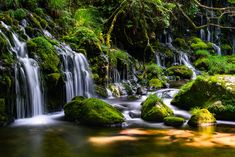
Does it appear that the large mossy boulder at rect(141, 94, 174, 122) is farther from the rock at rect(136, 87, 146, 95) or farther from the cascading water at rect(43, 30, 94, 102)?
the rock at rect(136, 87, 146, 95)

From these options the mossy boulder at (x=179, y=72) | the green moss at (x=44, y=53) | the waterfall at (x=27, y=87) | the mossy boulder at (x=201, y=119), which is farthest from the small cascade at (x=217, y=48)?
the waterfall at (x=27, y=87)

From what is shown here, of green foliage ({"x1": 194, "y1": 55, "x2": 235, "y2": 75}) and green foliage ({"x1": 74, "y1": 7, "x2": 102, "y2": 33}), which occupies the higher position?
green foliage ({"x1": 74, "y1": 7, "x2": 102, "y2": 33})

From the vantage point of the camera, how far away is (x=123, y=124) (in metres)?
8.53

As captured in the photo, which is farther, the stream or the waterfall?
the waterfall

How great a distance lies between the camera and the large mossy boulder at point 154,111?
8.93m

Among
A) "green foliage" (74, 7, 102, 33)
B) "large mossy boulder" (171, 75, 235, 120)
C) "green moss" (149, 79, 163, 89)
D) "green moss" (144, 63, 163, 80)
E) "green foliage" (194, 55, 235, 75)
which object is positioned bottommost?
"large mossy boulder" (171, 75, 235, 120)

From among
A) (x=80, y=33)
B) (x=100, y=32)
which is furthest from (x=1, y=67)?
(x=100, y=32)

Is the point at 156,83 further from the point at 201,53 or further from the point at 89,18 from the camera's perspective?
the point at 201,53

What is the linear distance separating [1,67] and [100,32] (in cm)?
708

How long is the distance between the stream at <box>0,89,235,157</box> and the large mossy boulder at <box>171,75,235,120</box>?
0.45 m

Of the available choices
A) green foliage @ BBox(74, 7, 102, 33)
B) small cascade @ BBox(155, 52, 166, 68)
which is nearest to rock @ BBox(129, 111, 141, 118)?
green foliage @ BBox(74, 7, 102, 33)

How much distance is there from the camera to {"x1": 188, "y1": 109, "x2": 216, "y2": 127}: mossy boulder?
8.52m

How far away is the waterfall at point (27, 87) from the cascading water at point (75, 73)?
1.26 meters

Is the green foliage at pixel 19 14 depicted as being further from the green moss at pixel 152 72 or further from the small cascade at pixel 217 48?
the small cascade at pixel 217 48
